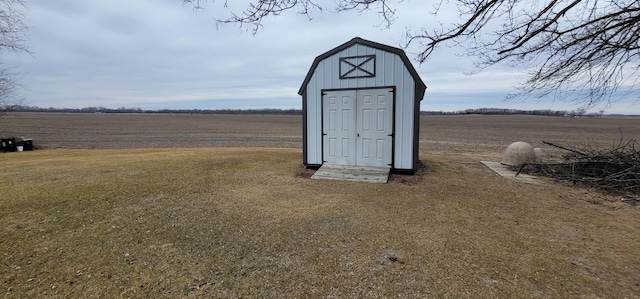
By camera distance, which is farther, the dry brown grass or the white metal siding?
the white metal siding

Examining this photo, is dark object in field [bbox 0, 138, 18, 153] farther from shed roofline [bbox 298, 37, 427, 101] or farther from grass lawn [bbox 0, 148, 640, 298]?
shed roofline [bbox 298, 37, 427, 101]

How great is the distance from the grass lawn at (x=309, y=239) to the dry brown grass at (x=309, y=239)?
0.02m

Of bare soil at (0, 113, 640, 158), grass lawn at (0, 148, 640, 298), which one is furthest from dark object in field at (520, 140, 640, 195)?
bare soil at (0, 113, 640, 158)

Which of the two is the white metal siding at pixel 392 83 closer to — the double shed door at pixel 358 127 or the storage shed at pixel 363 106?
the storage shed at pixel 363 106

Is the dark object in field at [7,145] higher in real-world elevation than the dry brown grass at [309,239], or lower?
higher

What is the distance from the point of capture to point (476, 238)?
4305mm

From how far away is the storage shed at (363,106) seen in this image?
324 inches

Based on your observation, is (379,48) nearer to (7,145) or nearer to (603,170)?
(603,170)

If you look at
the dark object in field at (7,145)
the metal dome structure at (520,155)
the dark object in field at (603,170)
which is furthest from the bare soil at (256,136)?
the metal dome structure at (520,155)

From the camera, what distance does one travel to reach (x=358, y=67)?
8.48 m

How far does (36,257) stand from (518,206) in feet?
24.6

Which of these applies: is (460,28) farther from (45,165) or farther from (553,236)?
(45,165)

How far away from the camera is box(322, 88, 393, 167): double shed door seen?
8.43 metres

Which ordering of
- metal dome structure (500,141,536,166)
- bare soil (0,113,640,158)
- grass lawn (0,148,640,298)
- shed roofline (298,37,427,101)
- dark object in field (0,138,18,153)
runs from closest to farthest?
1. grass lawn (0,148,640,298)
2. shed roofline (298,37,427,101)
3. metal dome structure (500,141,536,166)
4. dark object in field (0,138,18,153)
5. bare soil (0,113,640,158)
